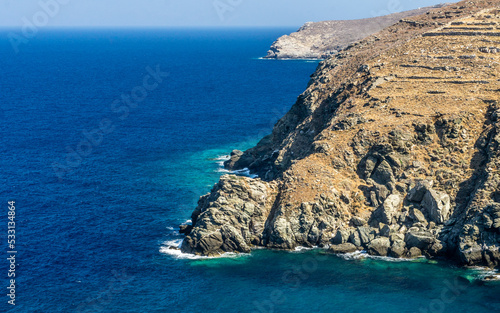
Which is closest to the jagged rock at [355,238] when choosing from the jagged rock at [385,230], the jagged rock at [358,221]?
the jagged rock at [358,221]

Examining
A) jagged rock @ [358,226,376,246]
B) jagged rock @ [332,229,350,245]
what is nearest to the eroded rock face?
jagged rock @ [332,229,350,245]

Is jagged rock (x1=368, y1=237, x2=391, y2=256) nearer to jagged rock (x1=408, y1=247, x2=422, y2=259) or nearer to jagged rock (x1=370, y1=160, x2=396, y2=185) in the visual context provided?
jagged rock (x1=408, y1=247, x2=422, y2=259)

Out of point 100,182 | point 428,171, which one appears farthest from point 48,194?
point 428,171

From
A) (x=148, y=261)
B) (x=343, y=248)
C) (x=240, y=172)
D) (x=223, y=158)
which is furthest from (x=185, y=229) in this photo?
(x=223, y=158)

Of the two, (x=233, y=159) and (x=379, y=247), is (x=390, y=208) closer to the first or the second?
(x=379, y=247)

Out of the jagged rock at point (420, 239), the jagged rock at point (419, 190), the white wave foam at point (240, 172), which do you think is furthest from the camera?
the white wave foam at point (240, 172)

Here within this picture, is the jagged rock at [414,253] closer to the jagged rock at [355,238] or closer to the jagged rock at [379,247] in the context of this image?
the jagged rock at [379,247]

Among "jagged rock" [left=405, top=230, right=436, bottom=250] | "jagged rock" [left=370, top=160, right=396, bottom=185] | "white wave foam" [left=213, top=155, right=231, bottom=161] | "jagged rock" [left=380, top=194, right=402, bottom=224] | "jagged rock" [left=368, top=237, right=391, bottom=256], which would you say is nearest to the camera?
"jagged rock" [left=405, top=230, right=436, bottom=250]
